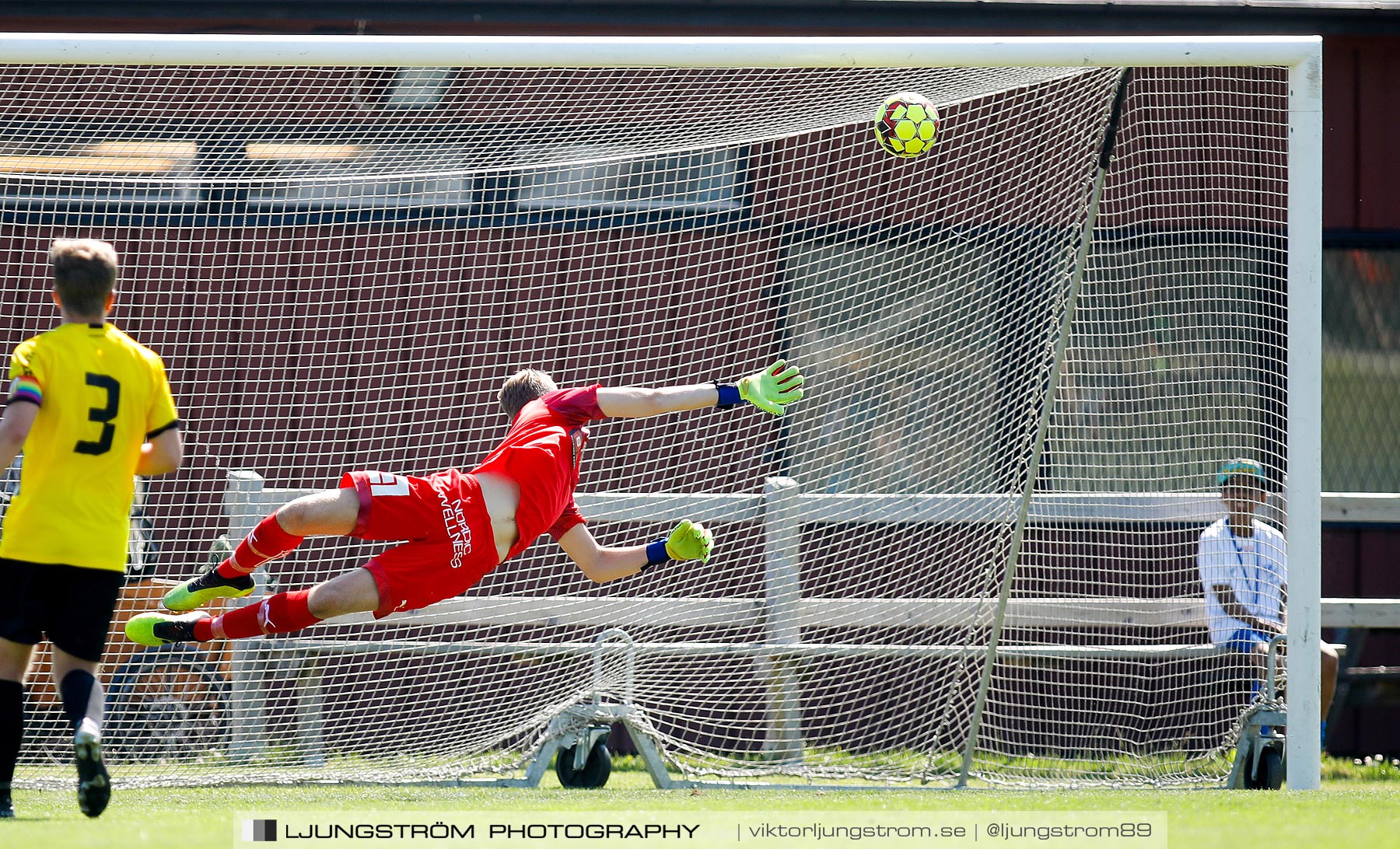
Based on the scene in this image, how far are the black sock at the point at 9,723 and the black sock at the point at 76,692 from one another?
153 millimetres

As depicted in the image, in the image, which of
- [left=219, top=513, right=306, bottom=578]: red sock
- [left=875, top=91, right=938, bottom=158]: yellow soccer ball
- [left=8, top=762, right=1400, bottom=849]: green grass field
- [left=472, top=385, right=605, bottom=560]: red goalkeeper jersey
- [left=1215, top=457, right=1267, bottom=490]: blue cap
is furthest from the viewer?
[left=1215, top=457, right=1267, bottom=490]: blue cap

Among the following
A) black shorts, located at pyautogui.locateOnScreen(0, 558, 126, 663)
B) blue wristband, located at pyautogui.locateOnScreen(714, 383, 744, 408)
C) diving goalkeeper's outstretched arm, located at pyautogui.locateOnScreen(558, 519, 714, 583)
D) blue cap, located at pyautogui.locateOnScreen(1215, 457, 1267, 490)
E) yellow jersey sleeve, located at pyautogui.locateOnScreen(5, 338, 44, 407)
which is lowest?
black shorts, located at pyautogui.locateOnScreen(0, 558, 126, 663)

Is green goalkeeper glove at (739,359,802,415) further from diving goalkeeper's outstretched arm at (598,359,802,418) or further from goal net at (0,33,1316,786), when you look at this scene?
goal net at (0,33,1316,786)

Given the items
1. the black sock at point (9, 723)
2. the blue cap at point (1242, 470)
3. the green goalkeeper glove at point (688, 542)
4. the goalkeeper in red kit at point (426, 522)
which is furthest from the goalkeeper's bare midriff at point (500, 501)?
the blue cap at point (1242, 470)

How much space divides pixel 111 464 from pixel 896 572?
4197mm

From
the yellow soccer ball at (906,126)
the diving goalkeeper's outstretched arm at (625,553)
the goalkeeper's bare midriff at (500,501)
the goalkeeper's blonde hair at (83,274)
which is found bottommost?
the diving goalkeeper's outstretched arm at (625,553)

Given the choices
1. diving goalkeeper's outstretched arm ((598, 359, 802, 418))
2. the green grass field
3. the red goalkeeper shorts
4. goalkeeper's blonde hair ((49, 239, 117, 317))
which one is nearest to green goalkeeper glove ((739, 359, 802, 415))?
diving goalkeeper's outstretched arm ((598, 359, 802, 418))

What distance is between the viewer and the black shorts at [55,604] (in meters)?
3.87

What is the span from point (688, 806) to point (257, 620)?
65.2 inches

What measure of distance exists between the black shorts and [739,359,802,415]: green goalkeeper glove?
7.06 ft

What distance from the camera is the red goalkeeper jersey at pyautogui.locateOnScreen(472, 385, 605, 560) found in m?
4.88

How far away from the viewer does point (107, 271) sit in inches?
155

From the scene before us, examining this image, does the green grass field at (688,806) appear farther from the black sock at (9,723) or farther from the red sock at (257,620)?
the red sock at (257,620)

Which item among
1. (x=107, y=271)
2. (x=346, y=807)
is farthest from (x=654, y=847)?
(x=107, y=271)
